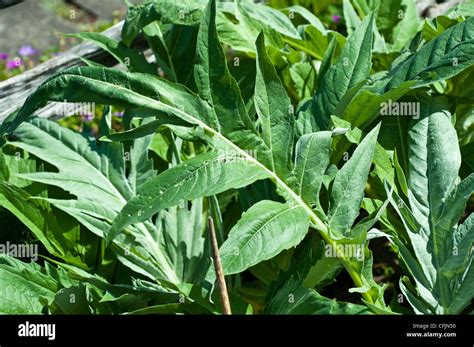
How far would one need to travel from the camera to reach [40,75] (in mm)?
3822

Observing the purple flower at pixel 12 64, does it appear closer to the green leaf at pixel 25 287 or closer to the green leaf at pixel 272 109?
the green leaf at pixel 25 287

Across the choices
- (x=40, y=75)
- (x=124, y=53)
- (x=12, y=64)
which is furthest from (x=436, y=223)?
(x=12, y=64)

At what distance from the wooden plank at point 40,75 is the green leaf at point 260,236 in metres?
1.46

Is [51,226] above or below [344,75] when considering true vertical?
below

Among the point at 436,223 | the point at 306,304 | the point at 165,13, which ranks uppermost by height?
the point at 165,13

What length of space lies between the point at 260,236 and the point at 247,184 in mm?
242

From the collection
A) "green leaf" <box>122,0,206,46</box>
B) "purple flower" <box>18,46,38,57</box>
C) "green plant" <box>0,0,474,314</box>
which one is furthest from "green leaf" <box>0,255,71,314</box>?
"purple flower" <box>18,46,38,57</box>

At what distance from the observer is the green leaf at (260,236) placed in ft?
7.98

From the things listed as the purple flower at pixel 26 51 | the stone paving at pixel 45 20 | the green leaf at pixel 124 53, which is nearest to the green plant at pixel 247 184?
the green leaf at pixel 124 53

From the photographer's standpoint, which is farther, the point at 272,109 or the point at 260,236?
the point at 272,109

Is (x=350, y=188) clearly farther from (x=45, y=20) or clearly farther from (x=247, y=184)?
(x=45, y=20)

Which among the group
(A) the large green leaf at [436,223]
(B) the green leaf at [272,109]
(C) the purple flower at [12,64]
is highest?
(C) the purple flower at [12,64]

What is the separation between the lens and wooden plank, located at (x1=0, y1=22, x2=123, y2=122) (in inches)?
143
